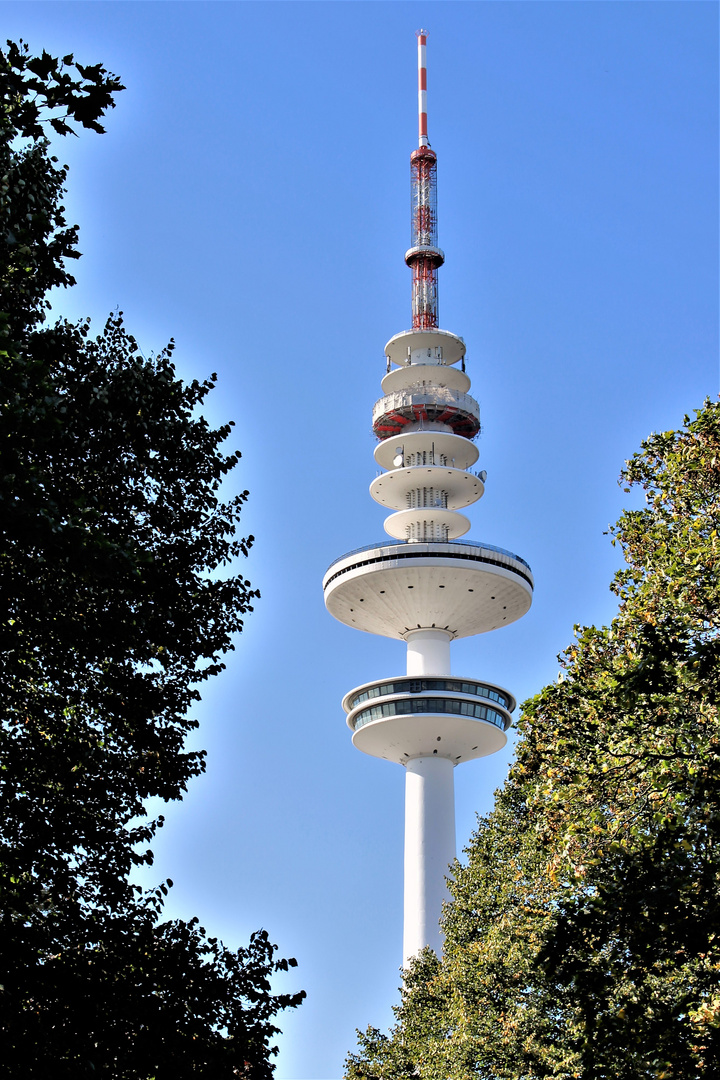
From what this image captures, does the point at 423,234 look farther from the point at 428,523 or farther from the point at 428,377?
the point at 428,523

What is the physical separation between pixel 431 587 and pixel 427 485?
31.5 ft

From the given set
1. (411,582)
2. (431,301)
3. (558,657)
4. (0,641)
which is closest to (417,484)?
(411,582)

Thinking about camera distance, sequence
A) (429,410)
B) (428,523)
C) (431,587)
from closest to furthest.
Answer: (431,587)
(428,523)
(429,410)

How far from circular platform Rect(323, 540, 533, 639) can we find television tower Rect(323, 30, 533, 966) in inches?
3.7

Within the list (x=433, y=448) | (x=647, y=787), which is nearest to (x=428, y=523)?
(x=433, y=448)

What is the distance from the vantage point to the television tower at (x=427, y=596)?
3152 inches

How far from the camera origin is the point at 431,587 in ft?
273

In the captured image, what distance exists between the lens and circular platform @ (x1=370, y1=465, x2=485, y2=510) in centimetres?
8788

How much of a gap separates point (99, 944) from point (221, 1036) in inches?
82.4

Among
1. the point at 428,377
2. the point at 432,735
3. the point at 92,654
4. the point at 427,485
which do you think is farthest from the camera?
the point at 428,377

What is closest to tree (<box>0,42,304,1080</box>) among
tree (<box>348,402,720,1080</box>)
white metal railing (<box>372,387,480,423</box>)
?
tree (<box>348,402,720,1080</box>)

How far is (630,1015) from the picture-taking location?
1622 centimetres

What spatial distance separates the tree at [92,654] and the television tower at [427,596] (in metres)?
61.0

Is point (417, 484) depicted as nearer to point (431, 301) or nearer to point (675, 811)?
point (431, 301)
